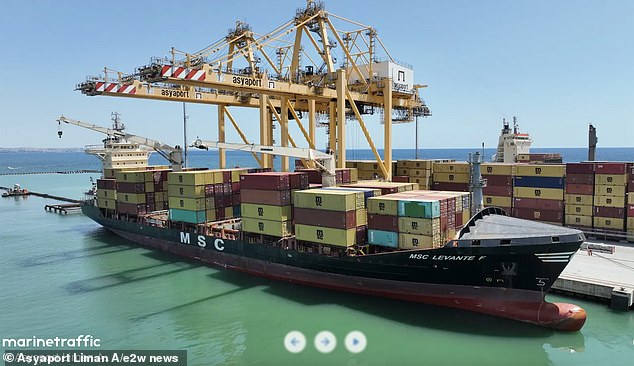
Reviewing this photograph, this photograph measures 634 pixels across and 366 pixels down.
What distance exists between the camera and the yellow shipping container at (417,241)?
62.8 feet

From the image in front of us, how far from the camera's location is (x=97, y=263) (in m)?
29.4

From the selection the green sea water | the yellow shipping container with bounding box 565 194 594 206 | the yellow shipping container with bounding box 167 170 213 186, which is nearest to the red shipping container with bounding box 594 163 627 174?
the yellow shipping container with bounding box 565 194 594 206

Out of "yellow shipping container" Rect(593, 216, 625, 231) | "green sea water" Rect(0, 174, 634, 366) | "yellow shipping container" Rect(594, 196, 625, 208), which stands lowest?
"green sea water" Rect(0, 174, 634, 366)

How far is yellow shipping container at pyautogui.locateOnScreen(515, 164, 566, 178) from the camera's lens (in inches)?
1140

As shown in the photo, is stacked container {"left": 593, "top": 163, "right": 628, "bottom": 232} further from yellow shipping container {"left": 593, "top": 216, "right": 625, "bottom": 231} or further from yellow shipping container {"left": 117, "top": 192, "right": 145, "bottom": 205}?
yellow shipping container {"left": 117, "top": 192, "right": 145, "bottom": 205}

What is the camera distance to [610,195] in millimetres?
27438

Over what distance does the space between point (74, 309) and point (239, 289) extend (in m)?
8.21

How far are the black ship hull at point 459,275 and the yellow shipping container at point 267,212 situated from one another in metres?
1.74

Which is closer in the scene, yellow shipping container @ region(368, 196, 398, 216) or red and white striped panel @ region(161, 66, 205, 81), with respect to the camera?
yellow shipping container @ region(368, 196, 398, 216)

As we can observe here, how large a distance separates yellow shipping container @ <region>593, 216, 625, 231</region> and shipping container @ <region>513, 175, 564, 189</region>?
3147 mm

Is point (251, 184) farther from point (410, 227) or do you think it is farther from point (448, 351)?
point (448, 351)

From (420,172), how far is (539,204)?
964cm

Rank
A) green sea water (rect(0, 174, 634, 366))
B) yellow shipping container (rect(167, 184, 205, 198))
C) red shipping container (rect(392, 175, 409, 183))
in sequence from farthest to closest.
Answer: red shipping container (rect(392, 175, 409, 183))
yellow shipping container (rect(167, 184, 205, 198))
green sea water (rect(0, 174, 634, 366))

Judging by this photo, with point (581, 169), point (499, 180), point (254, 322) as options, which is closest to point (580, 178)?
point (581, 169)
